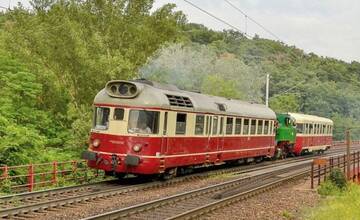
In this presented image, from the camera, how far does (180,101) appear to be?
19.7m

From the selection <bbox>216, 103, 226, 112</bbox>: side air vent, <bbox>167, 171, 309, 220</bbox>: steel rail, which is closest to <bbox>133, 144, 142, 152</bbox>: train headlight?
<bbox>167, 171, 309, 220</bbox>: steel rail

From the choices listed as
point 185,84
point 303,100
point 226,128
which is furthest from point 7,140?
point 303,100

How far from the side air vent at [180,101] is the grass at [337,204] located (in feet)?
18.2

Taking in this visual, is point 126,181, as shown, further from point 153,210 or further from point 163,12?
point 163,12

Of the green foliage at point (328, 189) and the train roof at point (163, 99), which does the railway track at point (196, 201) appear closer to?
the green foliage at point (328, 189)

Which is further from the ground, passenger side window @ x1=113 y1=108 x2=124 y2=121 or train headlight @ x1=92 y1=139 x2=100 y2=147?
passenger side window @ x1=113 y1=108 x2=124 y2=121

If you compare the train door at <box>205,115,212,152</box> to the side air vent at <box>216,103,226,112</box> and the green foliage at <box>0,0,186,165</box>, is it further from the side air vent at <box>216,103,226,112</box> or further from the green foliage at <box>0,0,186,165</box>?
the green foliage at <box>0,0,186,165</box>

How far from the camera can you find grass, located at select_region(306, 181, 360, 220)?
13145mm

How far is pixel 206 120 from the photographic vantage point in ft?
71.4

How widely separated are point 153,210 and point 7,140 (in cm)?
778

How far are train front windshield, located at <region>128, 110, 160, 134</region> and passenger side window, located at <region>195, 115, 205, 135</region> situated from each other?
10.3 feet

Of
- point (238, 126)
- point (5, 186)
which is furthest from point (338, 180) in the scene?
point (5, 186)

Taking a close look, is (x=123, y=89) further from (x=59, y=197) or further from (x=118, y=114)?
A: (x=59, y=197)

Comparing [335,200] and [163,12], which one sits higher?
[163,12]
